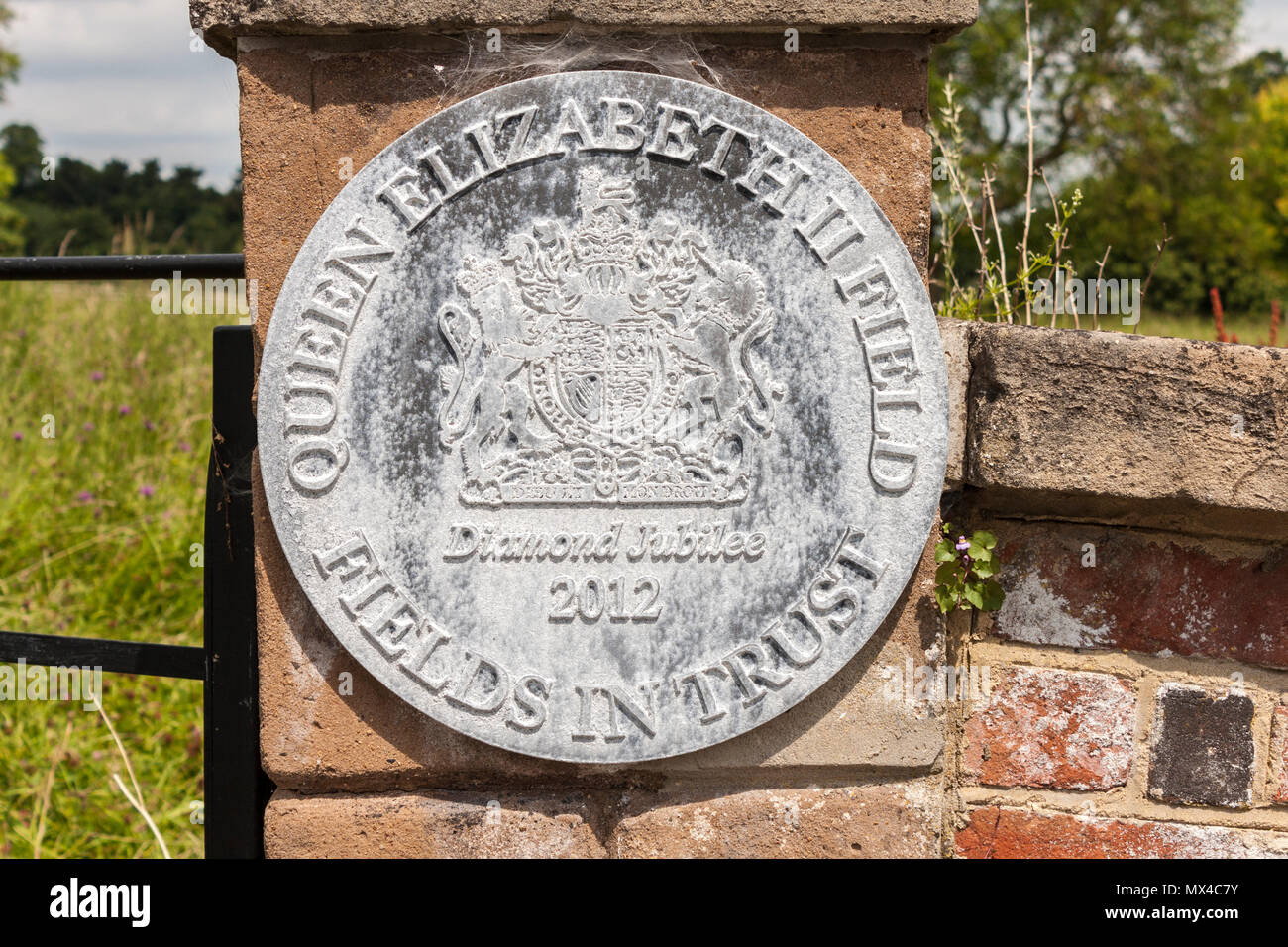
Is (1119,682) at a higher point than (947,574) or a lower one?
lower

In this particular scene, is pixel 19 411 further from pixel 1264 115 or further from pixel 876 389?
pixel 1264 115

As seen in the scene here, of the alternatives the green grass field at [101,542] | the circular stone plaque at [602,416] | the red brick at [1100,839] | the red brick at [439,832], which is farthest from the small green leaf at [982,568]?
the green grass field at [101,542]

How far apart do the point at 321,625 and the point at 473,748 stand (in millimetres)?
343

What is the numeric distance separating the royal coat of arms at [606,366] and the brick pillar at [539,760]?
11.7 inches

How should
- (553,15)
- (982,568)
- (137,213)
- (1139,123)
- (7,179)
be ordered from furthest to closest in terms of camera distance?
(7,179)
(1139,123)
(137,213)
(982,568)
(553,15)

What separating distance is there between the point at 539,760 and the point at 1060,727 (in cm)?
95

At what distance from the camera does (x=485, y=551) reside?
169 centimetres

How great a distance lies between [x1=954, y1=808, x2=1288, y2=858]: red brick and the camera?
5.97ft

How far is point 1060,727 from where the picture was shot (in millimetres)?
1827

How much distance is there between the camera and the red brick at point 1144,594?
5.97 ft

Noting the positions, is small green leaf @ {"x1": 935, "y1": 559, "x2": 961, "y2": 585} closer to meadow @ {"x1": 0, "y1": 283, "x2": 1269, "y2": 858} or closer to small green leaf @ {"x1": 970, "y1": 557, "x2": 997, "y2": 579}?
small green leaf @ {"x1": 970, "y1": 557, "x2": 997, "y2": 579}

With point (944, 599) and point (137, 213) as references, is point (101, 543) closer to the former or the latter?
point (137, 213)

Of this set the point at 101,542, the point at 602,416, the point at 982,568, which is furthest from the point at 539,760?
the point at 101,542

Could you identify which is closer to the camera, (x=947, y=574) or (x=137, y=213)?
(x=947, y=574)
